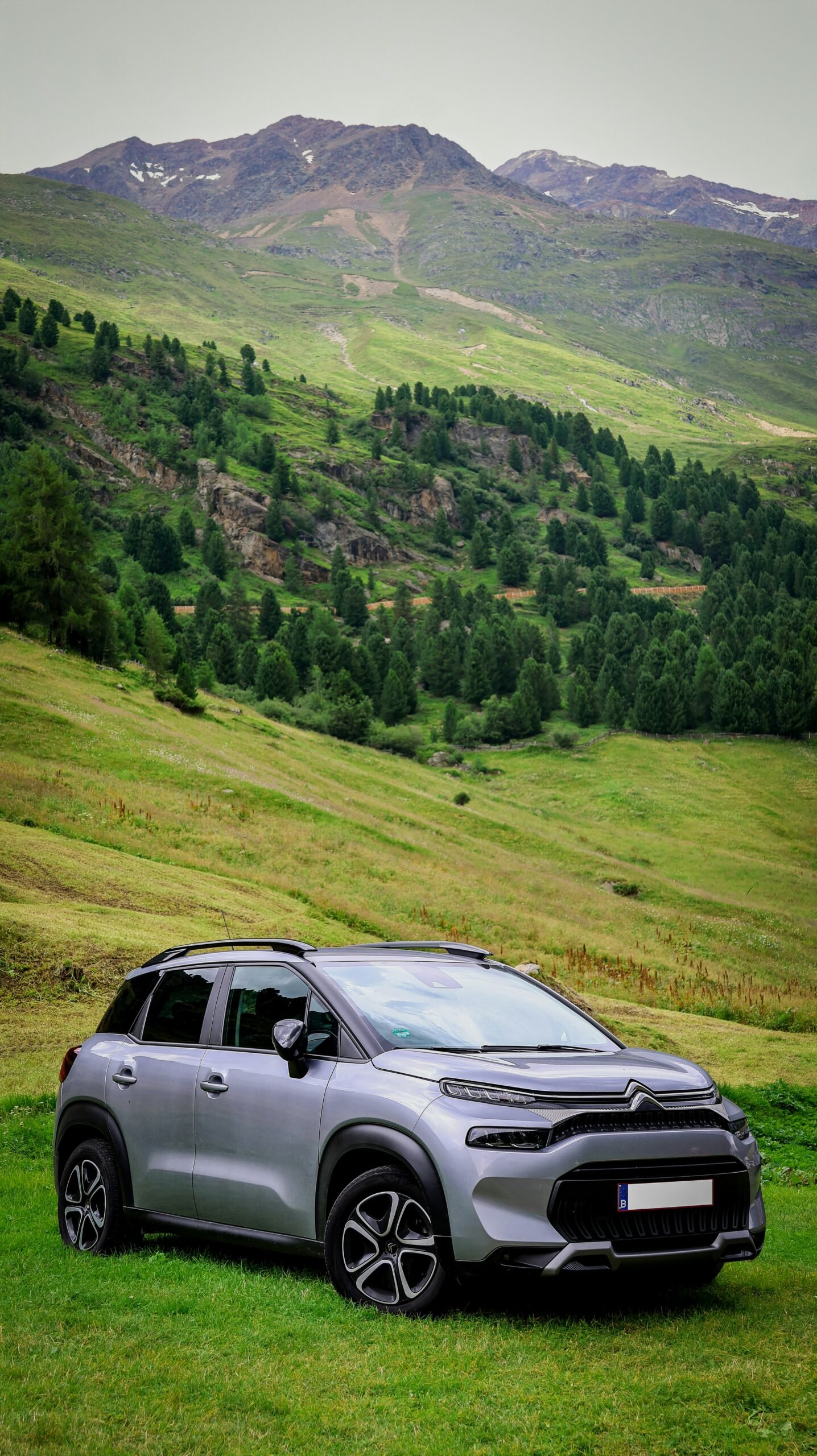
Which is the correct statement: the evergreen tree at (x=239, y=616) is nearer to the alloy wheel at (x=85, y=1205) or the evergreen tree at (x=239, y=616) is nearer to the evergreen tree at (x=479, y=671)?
the evergreen tree at (x=479, y=671)

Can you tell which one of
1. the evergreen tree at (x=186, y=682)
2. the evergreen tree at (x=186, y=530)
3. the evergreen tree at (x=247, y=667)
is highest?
the evergreen tree at (x=186, y=530)

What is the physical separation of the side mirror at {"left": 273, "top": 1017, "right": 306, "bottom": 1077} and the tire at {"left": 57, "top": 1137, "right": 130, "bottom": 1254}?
88.8 inches

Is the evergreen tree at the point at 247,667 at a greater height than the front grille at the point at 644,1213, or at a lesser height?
lesser

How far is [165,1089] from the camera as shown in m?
7.95

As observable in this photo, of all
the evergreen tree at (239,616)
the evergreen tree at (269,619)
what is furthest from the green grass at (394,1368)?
the evergreen tree at (269,619)

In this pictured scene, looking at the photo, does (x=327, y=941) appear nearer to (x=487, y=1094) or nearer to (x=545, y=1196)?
(x=487, y=1094)

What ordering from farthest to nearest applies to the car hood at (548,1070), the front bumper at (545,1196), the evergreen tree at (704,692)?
the evergreen tree at (704,692)
the car hood at (548,1070)
the front bumper at (545,1196)

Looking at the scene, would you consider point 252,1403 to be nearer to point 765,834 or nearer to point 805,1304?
point 805,1304

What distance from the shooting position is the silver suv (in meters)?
5.99

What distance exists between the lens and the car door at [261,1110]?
6.84 metres

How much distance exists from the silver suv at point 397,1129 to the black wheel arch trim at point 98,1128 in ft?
0.06

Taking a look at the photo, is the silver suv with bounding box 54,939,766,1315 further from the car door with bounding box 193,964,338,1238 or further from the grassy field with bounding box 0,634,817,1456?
the grassy field with bounding box 0,634,817,1456

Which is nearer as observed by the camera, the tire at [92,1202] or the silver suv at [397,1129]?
the silver suv at [397,1129]

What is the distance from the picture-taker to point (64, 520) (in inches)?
2817
